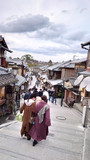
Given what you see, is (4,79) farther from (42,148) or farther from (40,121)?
(42,148)

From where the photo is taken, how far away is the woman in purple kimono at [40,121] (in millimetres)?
4293

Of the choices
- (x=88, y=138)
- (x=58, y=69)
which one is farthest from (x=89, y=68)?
(x=58, y=69)

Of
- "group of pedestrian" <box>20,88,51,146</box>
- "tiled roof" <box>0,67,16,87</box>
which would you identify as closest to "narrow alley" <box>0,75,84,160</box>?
"group of pedestrian" <box>20,88,51,146</box>

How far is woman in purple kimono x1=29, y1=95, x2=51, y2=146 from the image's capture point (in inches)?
169

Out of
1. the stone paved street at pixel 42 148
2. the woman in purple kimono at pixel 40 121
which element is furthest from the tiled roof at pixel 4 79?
the woman in purple kimono at pixel 40 121

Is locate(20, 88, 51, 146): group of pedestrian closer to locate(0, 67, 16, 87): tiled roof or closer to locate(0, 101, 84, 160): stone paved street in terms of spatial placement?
locate(0, 101, 84, 160): stone paved street

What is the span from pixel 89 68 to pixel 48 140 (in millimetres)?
9135

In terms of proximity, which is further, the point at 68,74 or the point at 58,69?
the point at 58,69

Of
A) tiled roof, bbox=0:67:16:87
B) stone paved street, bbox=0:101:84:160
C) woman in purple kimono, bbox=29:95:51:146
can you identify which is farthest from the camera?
tiled roof, bbox=0:67:16:87

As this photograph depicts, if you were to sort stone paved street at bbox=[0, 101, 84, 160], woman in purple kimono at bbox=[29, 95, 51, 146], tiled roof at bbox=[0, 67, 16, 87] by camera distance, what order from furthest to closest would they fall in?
tiled roof at bbox=[0, 67, 16, 87]
woman in purple kimono at bbox=[29, 95, 51, 146]
stone paved street at bbox=[0, 101, 84, 160]

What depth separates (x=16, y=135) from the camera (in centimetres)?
483

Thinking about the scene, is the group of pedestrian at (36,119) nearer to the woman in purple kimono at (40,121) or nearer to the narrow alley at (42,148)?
the woman in purple kimono at (40,121)

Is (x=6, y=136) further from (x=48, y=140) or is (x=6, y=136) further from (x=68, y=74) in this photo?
(x=68, y=74)

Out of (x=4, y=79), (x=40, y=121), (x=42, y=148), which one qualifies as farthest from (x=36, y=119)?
(x=4, y=79)
